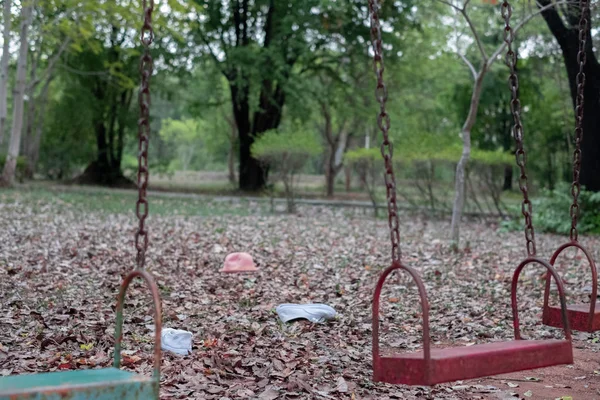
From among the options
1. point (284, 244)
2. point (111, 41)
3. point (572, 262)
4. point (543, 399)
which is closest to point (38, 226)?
point (284, 244)

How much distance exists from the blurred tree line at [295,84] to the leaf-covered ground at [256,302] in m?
4.63

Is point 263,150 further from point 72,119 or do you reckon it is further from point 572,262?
point 72,119

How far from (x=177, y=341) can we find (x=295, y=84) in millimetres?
19404

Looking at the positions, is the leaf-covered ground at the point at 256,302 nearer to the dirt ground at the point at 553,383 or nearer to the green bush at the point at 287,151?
the dirt ground at the point at 553,383

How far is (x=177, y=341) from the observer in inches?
189

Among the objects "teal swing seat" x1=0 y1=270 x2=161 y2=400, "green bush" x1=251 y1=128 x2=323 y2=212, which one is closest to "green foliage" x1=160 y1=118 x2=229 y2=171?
"green bush" x1=251 y1=128 x2=323 y2=212

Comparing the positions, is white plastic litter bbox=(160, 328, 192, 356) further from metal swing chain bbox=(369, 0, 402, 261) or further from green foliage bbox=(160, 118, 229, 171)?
green foliage bbox=(160, 118, 229, 171)

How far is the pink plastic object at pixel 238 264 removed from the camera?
807cm

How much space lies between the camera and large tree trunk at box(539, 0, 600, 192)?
13289 mm

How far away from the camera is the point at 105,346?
4.75 meters

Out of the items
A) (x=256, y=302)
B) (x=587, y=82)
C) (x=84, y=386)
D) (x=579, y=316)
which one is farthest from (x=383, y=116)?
(x=587, y=82)

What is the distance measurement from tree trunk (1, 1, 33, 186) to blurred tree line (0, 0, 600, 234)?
0.13ft

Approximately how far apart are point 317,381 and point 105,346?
155cm

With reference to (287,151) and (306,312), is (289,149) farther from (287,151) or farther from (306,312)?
(306,312)
